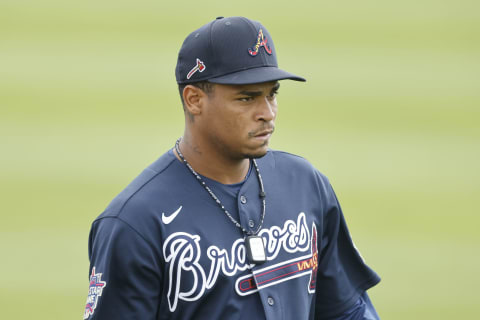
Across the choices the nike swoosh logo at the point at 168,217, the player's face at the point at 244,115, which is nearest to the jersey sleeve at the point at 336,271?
the player's face at the point at 244,115

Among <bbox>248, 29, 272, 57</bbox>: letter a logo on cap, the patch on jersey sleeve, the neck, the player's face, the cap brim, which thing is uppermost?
<bbox>248, 29, 272, 57</bbox>: letter a logo on cap

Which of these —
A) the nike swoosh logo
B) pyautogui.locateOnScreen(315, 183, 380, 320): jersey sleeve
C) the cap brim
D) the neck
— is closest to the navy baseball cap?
the cap brim

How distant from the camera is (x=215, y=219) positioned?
1856mm

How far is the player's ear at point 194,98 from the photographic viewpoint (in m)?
1.85

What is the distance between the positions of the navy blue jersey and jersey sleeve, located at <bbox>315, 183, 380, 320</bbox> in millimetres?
54

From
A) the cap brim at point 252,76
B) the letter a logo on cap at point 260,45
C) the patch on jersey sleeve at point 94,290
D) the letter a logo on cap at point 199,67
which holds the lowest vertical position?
the patch on jersey sleeve at point 94,290

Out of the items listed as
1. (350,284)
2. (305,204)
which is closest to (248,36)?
(305,204)

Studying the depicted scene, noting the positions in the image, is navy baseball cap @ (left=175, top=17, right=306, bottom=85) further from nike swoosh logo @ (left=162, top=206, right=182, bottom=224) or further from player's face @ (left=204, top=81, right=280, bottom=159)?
nike swoosh logo @ (left=162, top=206, right=182, bottom=224)

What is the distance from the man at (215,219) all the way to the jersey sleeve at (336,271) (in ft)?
0.33

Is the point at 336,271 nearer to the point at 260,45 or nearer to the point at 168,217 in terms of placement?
the point at 168,217

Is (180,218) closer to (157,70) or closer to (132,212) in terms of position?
(132,212)

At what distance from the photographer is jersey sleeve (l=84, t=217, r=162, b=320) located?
174cm

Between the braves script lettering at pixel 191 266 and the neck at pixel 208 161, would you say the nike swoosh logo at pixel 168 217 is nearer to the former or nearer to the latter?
the braves script lettering at pixel 191 266

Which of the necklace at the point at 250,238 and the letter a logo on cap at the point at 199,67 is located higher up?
the letter a logo on cap at the point at 199,67
